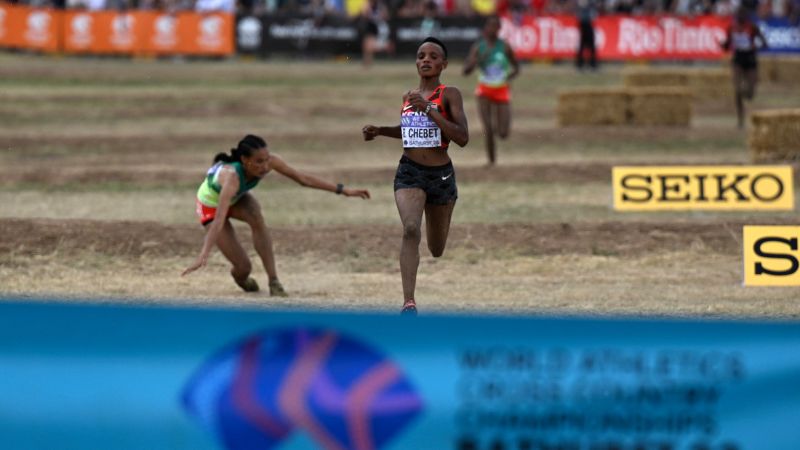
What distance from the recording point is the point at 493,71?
75.3 ft

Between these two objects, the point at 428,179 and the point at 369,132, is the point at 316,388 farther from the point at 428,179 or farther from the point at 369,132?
the point at 369,132

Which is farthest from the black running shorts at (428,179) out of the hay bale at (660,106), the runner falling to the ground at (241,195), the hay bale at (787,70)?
the hay bale at (787,70)

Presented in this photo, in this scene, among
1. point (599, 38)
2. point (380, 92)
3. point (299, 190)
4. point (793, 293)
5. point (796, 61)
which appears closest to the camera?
point (793, 293)

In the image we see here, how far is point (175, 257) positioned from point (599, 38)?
30.9 metres

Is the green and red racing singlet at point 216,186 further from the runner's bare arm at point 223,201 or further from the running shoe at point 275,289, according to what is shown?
the running shoe at point 275,289

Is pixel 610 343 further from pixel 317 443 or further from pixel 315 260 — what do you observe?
pixel 315 260

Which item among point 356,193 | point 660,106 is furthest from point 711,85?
point 356,193

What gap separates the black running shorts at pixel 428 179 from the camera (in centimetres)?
1173

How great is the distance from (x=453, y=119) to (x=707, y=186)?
8153 millimetres

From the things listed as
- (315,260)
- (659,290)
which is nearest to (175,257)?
(315,260)

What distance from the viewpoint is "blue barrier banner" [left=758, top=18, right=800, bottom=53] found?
4572 centimetres

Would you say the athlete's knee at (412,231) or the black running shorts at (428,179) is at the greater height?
the black running shorts at (428,179)

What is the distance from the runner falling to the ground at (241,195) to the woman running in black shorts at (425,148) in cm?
91

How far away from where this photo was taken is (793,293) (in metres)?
14.2
